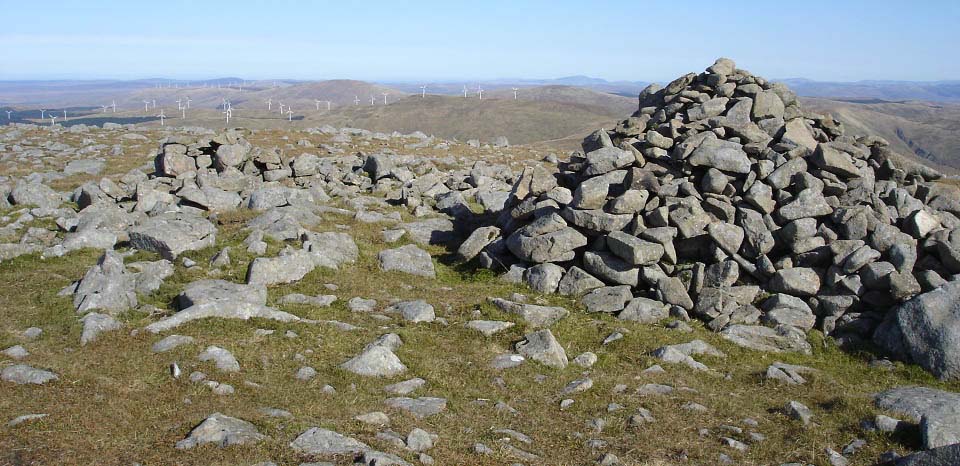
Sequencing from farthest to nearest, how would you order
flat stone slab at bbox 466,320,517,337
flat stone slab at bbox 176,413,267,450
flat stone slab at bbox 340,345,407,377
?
1. flat stone slab at bbox 466,320,517,337
2. flat stone slab at bbox 340,345,407,377
3. flat stone slab at bbox 176,413,267,450

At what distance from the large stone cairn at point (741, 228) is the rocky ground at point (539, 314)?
0.10 meters

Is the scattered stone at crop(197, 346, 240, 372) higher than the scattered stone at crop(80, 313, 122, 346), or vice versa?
the scattered stone at crop(80, 313, 122, 346)

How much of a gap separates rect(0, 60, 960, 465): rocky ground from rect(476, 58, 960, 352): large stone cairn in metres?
0.10

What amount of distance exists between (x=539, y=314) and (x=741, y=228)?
8459 mm

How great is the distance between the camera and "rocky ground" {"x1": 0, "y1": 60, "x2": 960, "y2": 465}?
12953 millimetres

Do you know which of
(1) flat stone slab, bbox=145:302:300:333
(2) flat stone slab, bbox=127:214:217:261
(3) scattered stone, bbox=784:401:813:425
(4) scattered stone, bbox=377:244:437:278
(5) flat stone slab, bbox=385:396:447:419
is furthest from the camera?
(4) scattered stone, bbox=377:244:437:278

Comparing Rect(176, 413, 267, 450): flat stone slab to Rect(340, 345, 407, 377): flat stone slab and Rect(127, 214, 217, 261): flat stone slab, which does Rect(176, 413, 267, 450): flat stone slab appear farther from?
Rect(127, 214, 217, 261): flat stone slab

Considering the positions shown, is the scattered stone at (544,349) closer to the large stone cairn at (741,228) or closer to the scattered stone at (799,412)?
the large stone cairn at (741,228)

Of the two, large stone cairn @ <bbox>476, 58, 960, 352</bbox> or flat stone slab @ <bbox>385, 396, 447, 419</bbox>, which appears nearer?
flat stone slab @ <bbox>385, 396, 447, 419</bbox>

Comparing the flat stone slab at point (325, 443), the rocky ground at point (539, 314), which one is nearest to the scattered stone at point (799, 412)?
the rocky ground at point (539, 314)

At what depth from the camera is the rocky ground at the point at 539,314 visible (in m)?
13.0

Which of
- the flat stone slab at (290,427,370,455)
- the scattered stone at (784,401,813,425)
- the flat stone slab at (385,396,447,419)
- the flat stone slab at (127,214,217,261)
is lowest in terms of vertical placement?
the scattered stone at (784,401,813,425)

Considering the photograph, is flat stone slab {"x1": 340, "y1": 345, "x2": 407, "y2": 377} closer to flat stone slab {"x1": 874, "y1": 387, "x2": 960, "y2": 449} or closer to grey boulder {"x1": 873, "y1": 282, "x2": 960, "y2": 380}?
flat stone slab {"x1": 874, "y1": 387, "x2": 960, "y2": 449}


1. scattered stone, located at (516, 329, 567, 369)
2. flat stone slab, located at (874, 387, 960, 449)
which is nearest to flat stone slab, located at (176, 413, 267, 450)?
scattered stone, located at (516, 329, 567, 369)
